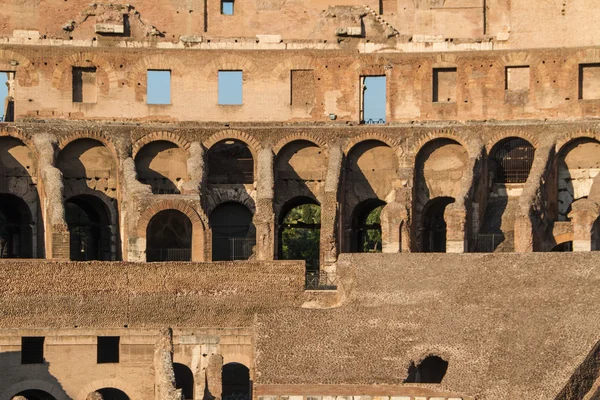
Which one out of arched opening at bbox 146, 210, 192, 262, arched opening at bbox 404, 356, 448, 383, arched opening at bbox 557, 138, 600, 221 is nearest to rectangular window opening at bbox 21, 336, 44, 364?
arched opening at bbox 146, 210, 192, 262

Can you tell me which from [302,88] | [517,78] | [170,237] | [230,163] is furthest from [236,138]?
[517,78]

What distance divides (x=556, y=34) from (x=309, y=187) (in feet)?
30.4

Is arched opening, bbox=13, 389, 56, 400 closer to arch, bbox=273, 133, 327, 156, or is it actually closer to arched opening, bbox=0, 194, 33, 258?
arched opening, bbox=0, 194, 33, 258

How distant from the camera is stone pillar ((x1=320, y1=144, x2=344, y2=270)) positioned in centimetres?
4269

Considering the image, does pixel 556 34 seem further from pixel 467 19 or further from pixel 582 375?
pixel 582 375

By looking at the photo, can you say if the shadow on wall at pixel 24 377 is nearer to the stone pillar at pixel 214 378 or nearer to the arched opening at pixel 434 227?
the stone pillar at pixel 214 378

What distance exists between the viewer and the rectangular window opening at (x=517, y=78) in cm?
4709

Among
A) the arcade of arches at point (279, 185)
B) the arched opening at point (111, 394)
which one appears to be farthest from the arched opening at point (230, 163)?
the arched opening at point (111, 394)

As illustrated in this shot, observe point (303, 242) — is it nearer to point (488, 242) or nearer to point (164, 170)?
point (164, 170)

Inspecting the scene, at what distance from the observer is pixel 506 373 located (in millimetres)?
33031

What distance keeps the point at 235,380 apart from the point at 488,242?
8.79 metres

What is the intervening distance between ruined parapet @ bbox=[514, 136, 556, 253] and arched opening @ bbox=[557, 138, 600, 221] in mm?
951

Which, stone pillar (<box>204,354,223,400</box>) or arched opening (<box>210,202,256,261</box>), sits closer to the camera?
stone pillar (<box>204,354,223,400</box>)

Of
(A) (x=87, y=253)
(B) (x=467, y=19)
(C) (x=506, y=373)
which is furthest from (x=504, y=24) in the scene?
(C) (x=506, y=373)
